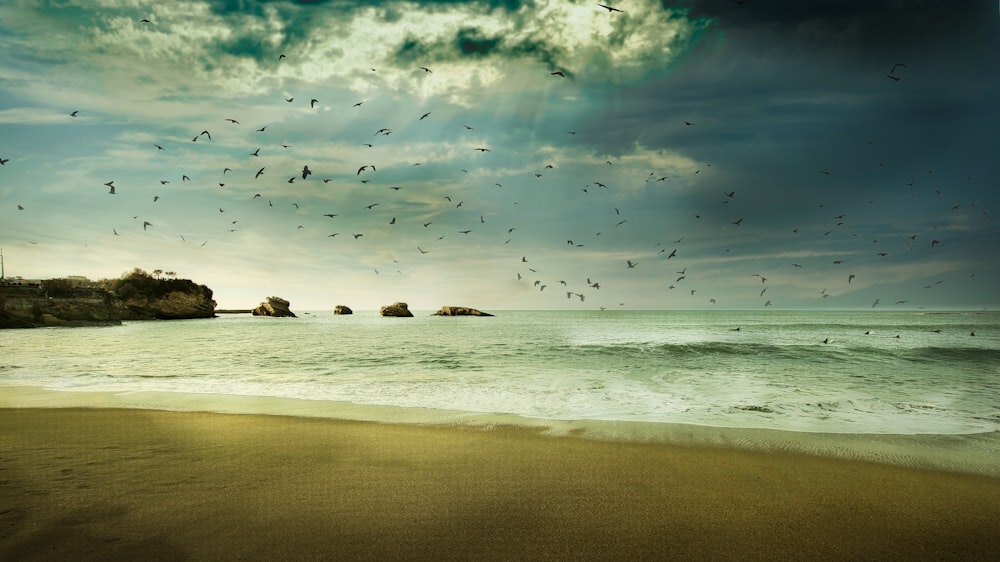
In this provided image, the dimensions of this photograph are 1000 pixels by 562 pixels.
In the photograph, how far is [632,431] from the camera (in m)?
7.82

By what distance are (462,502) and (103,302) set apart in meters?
96.9

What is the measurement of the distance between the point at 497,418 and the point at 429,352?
16.4 meters

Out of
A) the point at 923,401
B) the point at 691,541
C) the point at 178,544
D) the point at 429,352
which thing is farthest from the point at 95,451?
the point at 429,352

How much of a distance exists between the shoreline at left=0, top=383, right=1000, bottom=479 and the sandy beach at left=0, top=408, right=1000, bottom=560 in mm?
462

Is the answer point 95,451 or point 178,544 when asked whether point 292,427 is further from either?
point 178,544

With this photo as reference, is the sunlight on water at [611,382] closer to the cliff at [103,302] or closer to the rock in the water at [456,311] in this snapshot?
the cliff at [103,302]

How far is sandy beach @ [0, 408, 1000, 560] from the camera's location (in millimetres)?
3725

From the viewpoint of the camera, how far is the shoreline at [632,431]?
6602mm

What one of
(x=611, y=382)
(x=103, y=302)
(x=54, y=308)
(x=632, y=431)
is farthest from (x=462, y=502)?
(x=103, y=302)

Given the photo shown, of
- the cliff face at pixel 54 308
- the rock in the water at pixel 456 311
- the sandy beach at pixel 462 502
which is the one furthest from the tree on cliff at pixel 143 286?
the sandy beach at pixel 462 502

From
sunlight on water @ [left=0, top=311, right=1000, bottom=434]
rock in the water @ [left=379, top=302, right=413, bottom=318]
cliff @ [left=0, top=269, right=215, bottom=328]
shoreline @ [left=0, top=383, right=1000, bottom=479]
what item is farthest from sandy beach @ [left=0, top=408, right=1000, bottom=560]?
rock in the water @ [left=379, top=302, right=413, bottom=318]

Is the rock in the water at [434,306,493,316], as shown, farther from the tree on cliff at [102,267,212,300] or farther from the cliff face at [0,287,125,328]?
the cliff face at [0,287,125,328]

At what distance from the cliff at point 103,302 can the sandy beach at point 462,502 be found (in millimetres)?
77161

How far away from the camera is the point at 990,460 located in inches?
258
